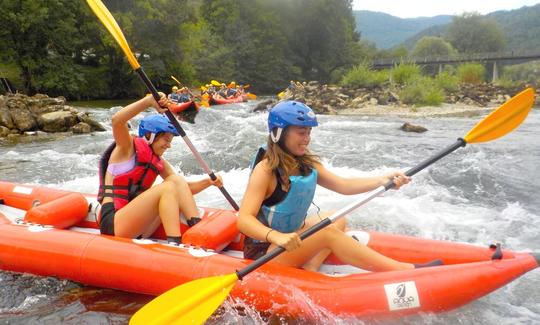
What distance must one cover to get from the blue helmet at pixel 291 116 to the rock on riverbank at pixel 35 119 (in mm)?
9447

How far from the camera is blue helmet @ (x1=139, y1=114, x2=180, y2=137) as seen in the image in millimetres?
2971

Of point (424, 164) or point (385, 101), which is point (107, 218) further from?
point (385, 101)

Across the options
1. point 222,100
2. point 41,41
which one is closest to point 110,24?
point 222,100

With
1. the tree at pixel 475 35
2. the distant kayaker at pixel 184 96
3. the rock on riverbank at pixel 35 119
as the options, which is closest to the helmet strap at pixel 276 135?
the rock on riverbank at pixel 35 119

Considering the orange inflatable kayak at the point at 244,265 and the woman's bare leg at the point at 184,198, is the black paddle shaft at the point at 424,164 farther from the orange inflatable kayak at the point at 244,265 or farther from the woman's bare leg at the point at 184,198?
the woman's bare leg at the point at 184,198

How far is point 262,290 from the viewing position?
8.18ft

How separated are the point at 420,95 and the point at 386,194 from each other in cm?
1167

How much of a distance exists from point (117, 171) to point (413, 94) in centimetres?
1464

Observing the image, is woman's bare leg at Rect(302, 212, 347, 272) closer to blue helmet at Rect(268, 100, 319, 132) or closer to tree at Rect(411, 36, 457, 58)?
blue helmet at Rect(268, 100, 319, 132)

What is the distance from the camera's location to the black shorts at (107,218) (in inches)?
120

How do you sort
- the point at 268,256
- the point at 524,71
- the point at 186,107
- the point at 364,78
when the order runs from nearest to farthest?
the point at 268,256 → the point at 186,107 → the point at 364,78 → the point at 524,71

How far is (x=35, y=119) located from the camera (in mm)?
10805

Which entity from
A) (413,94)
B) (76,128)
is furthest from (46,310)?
(413,94)

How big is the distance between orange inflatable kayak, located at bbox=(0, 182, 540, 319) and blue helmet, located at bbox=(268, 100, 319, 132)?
824 millimetres
